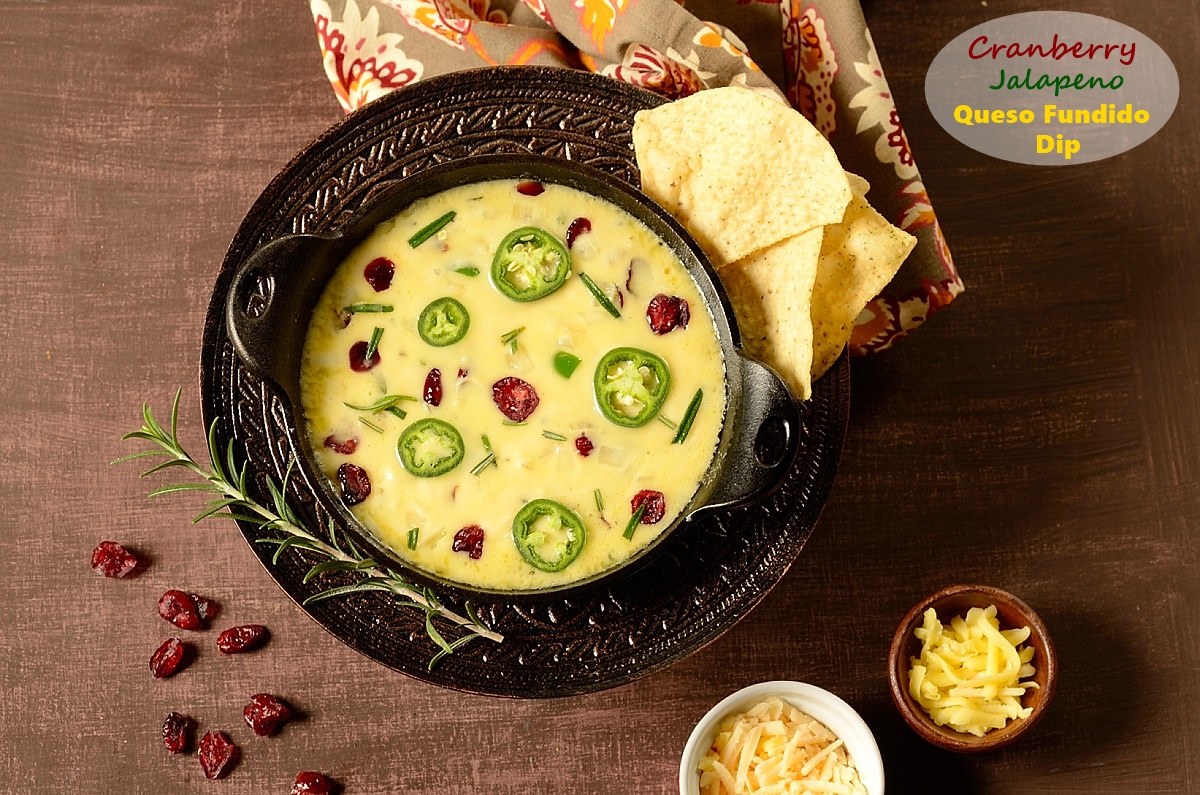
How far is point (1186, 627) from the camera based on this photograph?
2793 mm

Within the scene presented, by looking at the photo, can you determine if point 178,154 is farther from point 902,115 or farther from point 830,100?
point 902,115

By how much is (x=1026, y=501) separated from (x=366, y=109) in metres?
1.92

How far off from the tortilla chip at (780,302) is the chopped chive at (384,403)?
759mm

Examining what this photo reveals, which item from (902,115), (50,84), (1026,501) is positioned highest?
(50,84)

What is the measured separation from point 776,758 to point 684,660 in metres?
0.36

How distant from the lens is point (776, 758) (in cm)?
254

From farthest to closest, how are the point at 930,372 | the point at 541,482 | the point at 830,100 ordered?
the point at 930,372, the point at 830,100, the point at 541,482

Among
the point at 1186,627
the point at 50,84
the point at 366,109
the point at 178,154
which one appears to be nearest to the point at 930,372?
the point at 1186,627

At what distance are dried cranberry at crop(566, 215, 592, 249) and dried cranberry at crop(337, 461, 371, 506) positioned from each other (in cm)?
69

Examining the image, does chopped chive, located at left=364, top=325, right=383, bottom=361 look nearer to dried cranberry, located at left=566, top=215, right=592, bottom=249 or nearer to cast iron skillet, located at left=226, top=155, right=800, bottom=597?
cast iron skillet, located at left=226, top=155, right=800, bottom=597

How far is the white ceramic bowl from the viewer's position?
2.53 m

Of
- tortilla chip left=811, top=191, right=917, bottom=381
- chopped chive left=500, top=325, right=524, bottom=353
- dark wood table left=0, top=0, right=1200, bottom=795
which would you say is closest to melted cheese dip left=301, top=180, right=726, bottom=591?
chopped chive left=500, top=325, right=524, bottom=353

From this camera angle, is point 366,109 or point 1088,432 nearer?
point 366,109

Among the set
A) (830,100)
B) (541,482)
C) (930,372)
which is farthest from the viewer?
(930,372)
